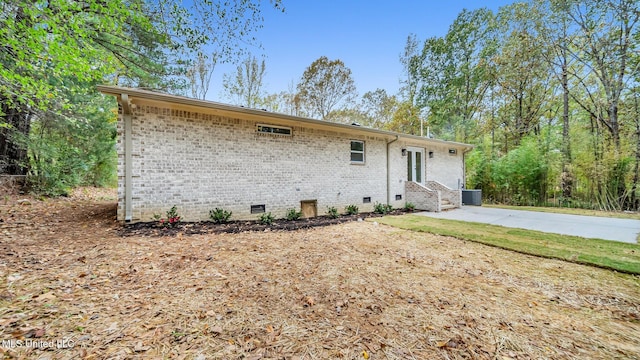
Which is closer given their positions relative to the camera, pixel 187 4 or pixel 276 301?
pixel 276 301

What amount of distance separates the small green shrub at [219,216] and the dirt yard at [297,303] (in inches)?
73.1

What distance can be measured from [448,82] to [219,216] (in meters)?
19.7

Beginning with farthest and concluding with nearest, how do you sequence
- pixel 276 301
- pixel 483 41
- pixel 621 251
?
pixel 483 41 → pixel 621 251 → pixel 276 301

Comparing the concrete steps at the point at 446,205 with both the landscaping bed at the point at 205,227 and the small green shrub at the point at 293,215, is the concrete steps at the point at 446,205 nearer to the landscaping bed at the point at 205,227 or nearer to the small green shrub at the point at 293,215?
the landscaping bed at the point at 205,227

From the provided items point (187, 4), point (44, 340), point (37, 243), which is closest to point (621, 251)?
point (44, 340)

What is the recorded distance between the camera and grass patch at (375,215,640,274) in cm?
377

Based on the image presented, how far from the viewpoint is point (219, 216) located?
6309 millimetres

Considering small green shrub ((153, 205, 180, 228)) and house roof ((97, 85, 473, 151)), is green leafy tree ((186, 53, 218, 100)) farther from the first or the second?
small green shrub ((153, 205, 180, 228))

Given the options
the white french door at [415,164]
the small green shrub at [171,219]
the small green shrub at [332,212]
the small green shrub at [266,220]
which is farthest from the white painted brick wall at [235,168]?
the white french door at [415,164]

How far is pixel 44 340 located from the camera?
1.77 metres

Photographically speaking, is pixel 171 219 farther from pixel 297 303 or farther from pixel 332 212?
pixel 332 212

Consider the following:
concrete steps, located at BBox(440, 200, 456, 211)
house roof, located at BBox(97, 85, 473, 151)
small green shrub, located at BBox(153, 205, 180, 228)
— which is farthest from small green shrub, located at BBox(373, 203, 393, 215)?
small green shrub, located at BBox(153, 205, 180, 228)

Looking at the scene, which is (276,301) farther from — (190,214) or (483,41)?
(483,41)

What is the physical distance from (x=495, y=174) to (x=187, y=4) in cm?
Result: 1479
